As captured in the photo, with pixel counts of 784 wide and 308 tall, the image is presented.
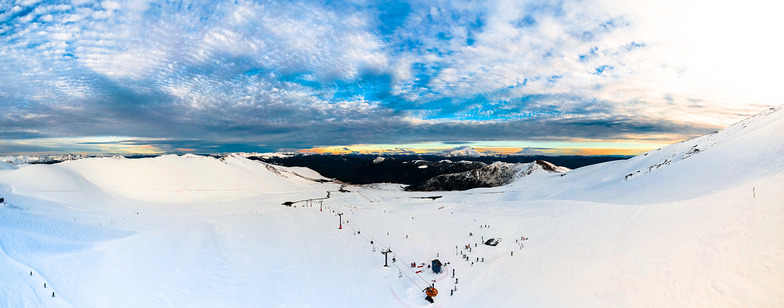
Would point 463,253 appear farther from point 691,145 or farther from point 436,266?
point 691,145

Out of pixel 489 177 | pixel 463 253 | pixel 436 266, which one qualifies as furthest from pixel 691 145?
pixel 489 177

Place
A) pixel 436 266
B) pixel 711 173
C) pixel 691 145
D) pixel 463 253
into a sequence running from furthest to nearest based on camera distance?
pixel 691 145, pixel 711 173, pixel 463 253, pixel 436 266

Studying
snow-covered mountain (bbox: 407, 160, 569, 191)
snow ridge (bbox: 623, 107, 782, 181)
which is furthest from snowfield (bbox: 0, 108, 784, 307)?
snow-covered mountain (bbox: 407, 160, 569, 191)

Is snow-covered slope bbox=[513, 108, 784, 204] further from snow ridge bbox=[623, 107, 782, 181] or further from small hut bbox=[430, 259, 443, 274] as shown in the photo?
small hut bbox=[430, 259, 443, 274]

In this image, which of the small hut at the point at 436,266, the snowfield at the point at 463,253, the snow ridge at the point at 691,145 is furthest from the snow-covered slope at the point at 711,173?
the small hut at the point at 436,266

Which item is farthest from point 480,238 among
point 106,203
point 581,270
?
point 106,203

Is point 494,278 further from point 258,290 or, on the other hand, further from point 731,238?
point 258,290
